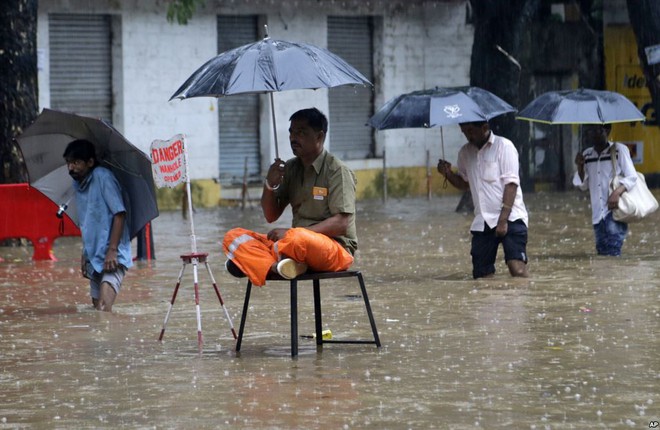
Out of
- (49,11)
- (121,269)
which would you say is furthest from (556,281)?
(49,11)

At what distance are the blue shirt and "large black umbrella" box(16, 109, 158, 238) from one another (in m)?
0.14

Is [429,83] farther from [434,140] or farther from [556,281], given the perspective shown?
[556,281]

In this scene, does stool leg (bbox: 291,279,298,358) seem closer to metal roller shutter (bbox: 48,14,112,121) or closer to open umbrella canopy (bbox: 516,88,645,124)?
open umbrella canopy (bbox: 516,88,645,124)

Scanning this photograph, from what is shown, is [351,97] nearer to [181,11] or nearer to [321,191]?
[181,11]

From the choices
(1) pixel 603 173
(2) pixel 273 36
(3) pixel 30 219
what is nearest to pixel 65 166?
(3) pixel 30 219

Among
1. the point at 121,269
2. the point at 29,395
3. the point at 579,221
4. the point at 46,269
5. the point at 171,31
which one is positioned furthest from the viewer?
the point at 171,31

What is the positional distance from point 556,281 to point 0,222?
22.6 feet

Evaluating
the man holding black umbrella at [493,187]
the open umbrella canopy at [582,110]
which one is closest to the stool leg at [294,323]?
the man holding black umbrella at [493,187]

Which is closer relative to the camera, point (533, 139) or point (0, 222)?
point (0, 222)

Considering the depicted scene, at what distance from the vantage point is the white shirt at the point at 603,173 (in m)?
15.0

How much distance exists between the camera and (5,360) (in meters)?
9.20

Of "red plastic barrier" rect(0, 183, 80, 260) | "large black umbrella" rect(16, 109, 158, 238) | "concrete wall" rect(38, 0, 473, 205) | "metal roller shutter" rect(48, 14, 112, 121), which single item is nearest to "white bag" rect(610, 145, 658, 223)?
"large black umbrella" rect(16, 109, 158, 238)

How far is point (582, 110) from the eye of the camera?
14.1 m

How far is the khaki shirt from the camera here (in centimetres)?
890
